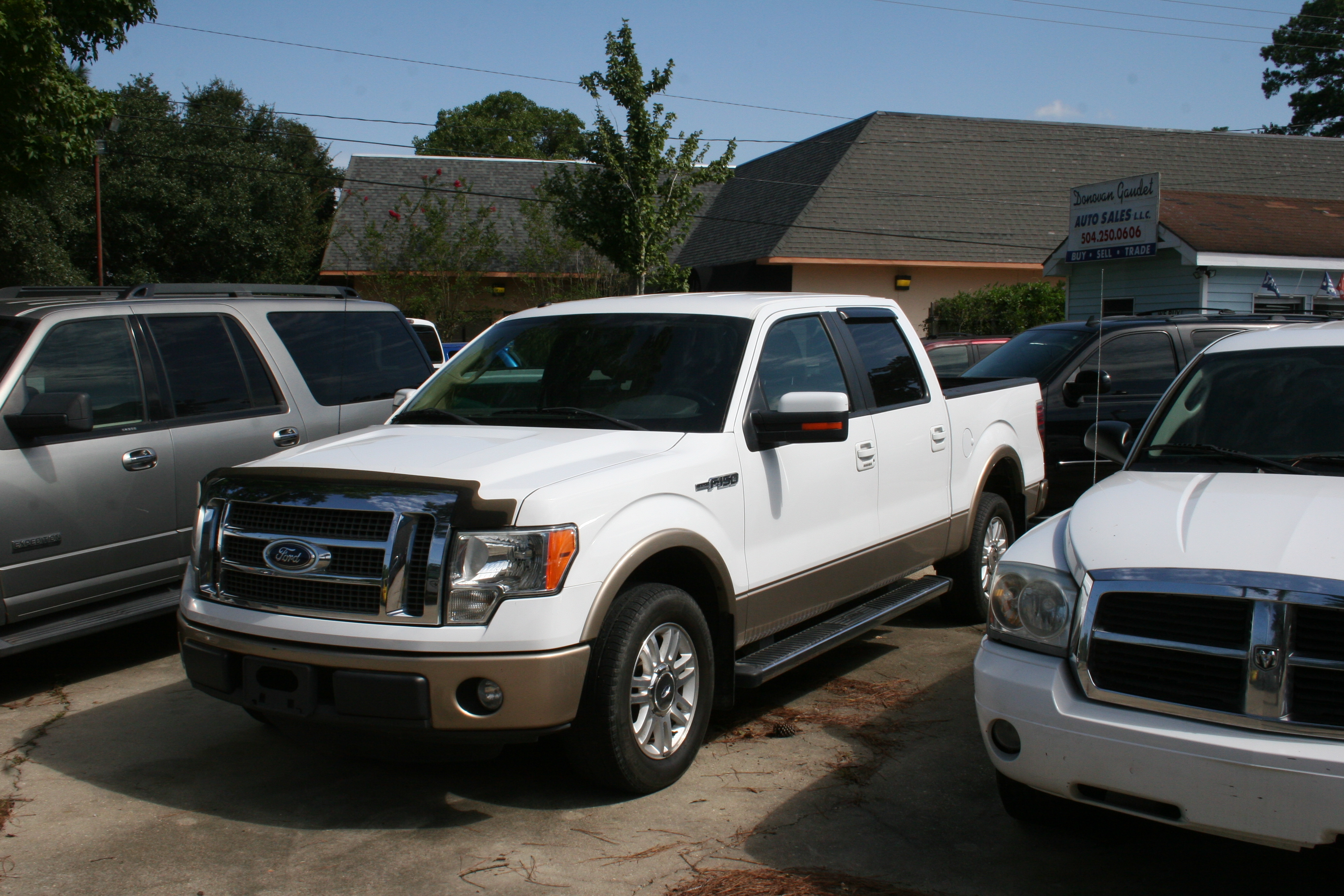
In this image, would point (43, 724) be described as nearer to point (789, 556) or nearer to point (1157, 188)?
point (789, 556)

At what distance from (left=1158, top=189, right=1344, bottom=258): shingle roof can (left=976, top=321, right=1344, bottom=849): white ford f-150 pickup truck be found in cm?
1773

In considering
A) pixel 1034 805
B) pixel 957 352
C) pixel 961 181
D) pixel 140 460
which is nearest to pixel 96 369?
pixel 140 460

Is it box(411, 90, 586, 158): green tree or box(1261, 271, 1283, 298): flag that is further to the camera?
box(411, 90, 586, 158): green tree

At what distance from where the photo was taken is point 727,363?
505 cm

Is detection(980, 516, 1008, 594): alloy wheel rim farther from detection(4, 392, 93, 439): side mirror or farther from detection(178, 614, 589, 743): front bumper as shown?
detection(4, 392, 93, 439): side mirror

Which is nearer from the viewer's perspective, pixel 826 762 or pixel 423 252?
pixel 826 762

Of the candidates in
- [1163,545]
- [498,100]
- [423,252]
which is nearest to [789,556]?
[1163,545]

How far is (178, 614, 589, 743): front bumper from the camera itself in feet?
12.5

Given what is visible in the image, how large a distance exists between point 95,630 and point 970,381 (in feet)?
18.3

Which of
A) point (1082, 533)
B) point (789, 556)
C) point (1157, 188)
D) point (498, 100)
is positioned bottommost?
point (789, 556)

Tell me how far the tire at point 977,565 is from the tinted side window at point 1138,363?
3578mm

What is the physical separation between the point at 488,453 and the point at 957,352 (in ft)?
39.5

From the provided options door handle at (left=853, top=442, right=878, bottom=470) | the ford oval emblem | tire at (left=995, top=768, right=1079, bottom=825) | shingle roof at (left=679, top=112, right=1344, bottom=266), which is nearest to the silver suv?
the ford oval emblem

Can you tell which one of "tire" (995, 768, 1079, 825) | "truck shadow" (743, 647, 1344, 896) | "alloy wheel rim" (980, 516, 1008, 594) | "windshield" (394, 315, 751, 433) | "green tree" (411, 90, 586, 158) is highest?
"green tree" (411, 90, 586, 158)
